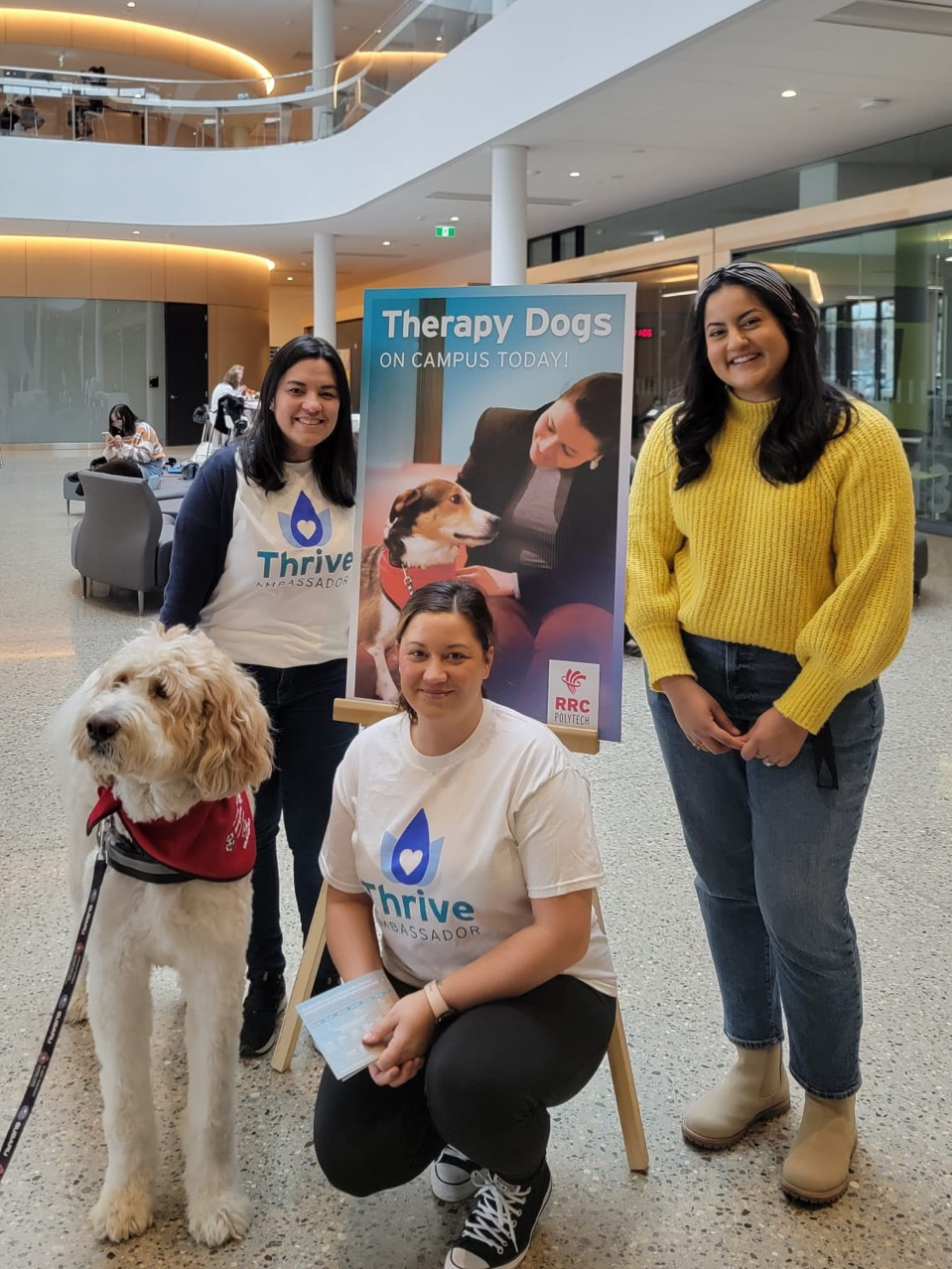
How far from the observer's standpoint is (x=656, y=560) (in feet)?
7.02

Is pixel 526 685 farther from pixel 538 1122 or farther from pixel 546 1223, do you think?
pixel 546 1223

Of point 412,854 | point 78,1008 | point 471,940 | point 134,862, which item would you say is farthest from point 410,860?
point 78,1008

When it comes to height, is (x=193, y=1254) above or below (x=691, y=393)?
below

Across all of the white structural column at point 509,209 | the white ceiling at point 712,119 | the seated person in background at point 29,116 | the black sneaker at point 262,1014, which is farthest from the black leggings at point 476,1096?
the seated person in background at point 29,116

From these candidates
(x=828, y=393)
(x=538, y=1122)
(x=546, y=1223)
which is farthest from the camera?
(x=546, y=1223)

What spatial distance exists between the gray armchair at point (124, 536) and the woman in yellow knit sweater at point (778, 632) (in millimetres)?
5923

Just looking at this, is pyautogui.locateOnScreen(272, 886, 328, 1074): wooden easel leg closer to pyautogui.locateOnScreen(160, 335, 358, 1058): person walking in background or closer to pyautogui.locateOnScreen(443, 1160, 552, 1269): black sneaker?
pyautogui.locateOnScreen(160, 335, 358, 1058): person walking in background

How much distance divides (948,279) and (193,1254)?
10.4 m

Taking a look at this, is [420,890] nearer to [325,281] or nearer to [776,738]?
[776,738]

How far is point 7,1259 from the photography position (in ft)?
6.54

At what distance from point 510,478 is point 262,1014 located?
142cm

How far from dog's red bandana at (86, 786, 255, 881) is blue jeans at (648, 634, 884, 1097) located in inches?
34.3

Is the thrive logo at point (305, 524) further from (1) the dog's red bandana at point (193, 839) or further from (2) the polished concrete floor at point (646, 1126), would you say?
(2) the polished concrete floor at point (646, 1126)

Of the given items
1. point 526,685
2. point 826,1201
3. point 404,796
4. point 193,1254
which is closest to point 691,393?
point 526,685
